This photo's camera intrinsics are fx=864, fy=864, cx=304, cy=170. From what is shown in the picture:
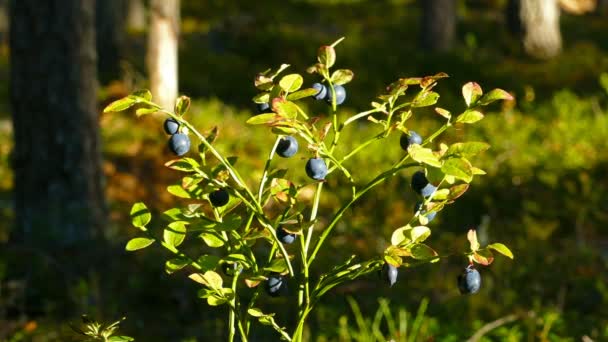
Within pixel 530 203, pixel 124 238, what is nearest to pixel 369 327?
pixel 124 238

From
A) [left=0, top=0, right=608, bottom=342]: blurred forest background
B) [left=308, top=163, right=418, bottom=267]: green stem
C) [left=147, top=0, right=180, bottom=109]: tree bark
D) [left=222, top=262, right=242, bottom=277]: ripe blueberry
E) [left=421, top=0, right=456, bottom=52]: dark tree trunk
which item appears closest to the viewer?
[left=308, top=163, right=418, bottom=267]: green stem

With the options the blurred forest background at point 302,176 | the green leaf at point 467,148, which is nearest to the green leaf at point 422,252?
the green leaf at point 467,148

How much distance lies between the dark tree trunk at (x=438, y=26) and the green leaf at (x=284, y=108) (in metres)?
10.4

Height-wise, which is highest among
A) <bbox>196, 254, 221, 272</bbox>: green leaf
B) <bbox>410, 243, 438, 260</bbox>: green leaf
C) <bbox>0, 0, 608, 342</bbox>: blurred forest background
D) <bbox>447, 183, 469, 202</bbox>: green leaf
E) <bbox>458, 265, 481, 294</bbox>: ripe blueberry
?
<bbox>447, 183, 469, 202</bbox>: green leaf

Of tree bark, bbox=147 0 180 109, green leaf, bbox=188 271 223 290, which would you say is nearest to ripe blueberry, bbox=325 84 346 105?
green leaf, bbox=188 271 223 290

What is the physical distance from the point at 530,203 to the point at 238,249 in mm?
4902

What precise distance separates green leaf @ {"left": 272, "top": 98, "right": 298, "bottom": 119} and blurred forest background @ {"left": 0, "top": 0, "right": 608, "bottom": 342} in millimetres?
1822

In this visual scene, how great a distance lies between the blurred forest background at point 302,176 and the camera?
15.7ft

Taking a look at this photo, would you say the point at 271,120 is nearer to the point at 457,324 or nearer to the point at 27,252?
the point at 457,324

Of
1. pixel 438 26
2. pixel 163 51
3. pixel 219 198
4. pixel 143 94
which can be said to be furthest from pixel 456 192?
pixel 438 26

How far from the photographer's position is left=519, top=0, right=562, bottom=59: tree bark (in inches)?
477

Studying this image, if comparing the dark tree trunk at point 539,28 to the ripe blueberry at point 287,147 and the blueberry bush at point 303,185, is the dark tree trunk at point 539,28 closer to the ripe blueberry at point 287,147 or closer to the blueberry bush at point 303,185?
the blueberry bush at point 303,185

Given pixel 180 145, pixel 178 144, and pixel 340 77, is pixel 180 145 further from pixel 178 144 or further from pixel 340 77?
pixel 340 77

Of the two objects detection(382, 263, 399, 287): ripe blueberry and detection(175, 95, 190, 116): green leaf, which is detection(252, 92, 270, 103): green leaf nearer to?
detection(175, 95, 190, 116): green leaf
